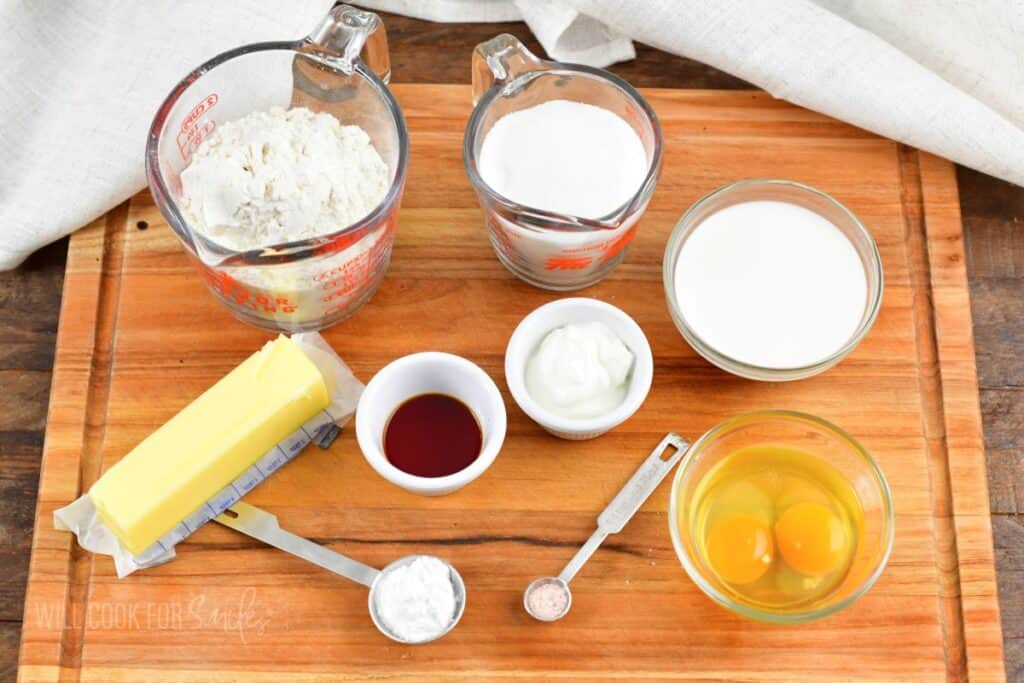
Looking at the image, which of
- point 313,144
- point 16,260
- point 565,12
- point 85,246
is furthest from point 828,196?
point 16,260

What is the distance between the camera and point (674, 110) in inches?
82.4

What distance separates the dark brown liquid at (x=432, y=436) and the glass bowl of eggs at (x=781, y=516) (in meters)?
0.32

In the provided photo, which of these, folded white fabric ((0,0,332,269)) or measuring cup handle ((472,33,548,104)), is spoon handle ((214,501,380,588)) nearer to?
folded white fabric ((0,0,332,269))

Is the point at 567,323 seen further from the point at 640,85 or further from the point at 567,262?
the point at 640,85

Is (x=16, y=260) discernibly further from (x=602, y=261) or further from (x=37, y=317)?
(x=602, y=261)

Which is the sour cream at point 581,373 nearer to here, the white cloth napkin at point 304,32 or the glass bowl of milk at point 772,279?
the glass bowl of milk at point 772,279

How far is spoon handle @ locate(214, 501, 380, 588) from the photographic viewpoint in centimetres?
181

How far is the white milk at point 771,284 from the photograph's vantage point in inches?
73.3

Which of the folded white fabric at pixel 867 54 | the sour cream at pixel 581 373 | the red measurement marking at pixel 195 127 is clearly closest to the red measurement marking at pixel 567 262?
the sour cream at pixel 581 373

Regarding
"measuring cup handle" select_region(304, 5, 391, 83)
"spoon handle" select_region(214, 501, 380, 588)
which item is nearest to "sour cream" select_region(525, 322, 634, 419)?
"spoon handle" select_region(214, 501, 380, 588)

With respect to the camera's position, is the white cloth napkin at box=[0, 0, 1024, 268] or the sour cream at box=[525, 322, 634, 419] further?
the white cloth napkin at box=[0, 0, 1024, 268]

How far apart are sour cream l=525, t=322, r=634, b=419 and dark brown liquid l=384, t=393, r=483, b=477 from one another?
121 millimetres

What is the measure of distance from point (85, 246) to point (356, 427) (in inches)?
22.7

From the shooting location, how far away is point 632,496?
6.08ft
